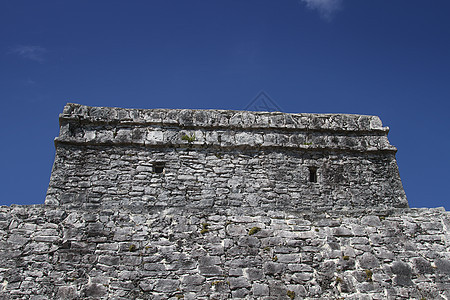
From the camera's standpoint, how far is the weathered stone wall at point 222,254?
7098 millimetres

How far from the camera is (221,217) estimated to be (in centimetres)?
808

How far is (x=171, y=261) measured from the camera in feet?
24.2

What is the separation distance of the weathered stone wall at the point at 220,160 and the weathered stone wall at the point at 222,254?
1293 mm

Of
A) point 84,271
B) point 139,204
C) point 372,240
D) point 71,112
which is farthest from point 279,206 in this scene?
point 71,112

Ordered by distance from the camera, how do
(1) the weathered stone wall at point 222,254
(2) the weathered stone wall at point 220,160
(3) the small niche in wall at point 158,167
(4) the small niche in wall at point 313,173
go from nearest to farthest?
(1) the weathered stone wall at point 222,254 < (2) the weathered stone wall at point 220,160 < (3) the small niche in wall at point 158,167 < (4) the small niche in wall at point 313,173

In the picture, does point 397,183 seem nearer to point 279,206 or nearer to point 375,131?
point 375,131

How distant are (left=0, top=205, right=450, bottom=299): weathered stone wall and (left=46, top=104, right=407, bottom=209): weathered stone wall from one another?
1293 millimetres

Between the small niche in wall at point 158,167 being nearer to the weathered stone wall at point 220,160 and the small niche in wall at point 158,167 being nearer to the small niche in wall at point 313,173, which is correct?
the weathered stone wall at point 220,160

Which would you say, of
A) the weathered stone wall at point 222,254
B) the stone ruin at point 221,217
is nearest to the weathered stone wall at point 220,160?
the stone ruin at point 221,217

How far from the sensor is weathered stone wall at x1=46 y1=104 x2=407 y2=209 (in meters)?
9.39

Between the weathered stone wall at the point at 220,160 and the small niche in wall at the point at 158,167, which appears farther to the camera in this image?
the small niche in wall at the point at 158,167

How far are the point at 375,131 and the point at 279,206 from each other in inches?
130

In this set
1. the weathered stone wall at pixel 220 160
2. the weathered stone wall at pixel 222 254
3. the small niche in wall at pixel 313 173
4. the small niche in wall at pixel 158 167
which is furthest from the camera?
the small niche in wall at pixel 313 173

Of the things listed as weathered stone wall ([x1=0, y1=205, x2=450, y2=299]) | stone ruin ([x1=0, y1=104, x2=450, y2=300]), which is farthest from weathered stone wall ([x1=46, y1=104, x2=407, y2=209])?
weathered stone wall ([x1=0, y1=205, x2=450, y2=299])
